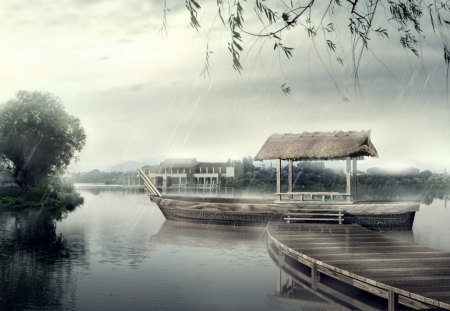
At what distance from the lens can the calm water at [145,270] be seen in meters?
12.8

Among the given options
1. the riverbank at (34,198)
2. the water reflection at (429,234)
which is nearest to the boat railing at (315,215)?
the water reflection at (429,234)

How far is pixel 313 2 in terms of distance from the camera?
498cm

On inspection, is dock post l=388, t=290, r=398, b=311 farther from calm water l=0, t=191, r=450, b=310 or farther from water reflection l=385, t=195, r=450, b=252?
water reflection l=385, t=195, r=450, b=252

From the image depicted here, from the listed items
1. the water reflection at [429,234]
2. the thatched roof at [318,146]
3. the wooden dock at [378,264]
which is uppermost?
the thatched roof at [318,146]

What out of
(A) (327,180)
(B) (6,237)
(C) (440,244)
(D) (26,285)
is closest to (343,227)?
(C) (440,244)

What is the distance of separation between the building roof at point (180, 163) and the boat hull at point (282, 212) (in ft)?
289

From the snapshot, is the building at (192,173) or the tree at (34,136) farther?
the building at (192,173)

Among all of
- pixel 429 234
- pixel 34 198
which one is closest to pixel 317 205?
pixel 429 234

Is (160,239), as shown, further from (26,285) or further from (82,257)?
(26,285)

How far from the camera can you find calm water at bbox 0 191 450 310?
1280 centimetres

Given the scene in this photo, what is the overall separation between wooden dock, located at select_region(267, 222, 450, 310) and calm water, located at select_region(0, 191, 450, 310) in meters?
0.91

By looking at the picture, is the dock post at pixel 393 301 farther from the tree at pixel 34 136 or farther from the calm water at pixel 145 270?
the tree at pixel 34 136

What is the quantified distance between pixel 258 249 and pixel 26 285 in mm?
9672

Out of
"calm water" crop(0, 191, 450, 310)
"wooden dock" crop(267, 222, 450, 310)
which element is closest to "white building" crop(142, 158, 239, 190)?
"calm water" crop(0, 191, 450, 310)
